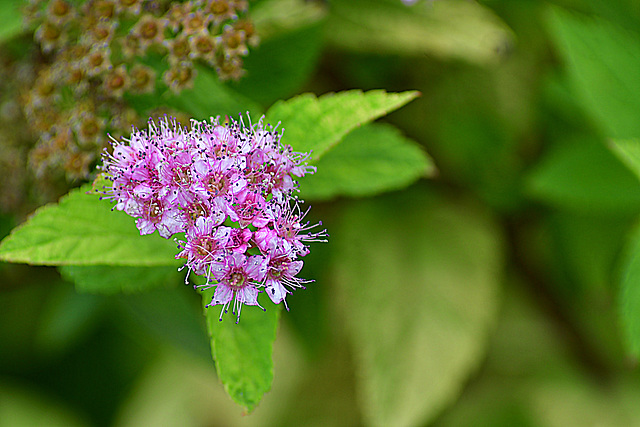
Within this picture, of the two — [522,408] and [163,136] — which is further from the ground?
[163,136]

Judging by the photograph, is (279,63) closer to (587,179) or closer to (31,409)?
(587,179)

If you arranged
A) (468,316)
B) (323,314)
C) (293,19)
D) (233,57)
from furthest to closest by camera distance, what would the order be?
(323,314) → (468,316) → (293,19) → (233,57)

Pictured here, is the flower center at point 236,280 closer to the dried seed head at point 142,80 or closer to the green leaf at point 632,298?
the dried seed head at point 142,80

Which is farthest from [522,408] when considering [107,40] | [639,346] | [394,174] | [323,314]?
[107,40]

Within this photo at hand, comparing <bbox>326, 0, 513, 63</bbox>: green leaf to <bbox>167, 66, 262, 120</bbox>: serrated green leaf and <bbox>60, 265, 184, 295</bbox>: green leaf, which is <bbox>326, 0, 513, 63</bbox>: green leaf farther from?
<bbox>60, 265, 184, 295</bbox>: green leaf

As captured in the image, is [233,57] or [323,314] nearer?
[233,57]

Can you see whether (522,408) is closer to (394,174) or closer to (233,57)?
(394,174)

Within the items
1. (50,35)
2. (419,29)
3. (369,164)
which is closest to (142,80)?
(50,35)
